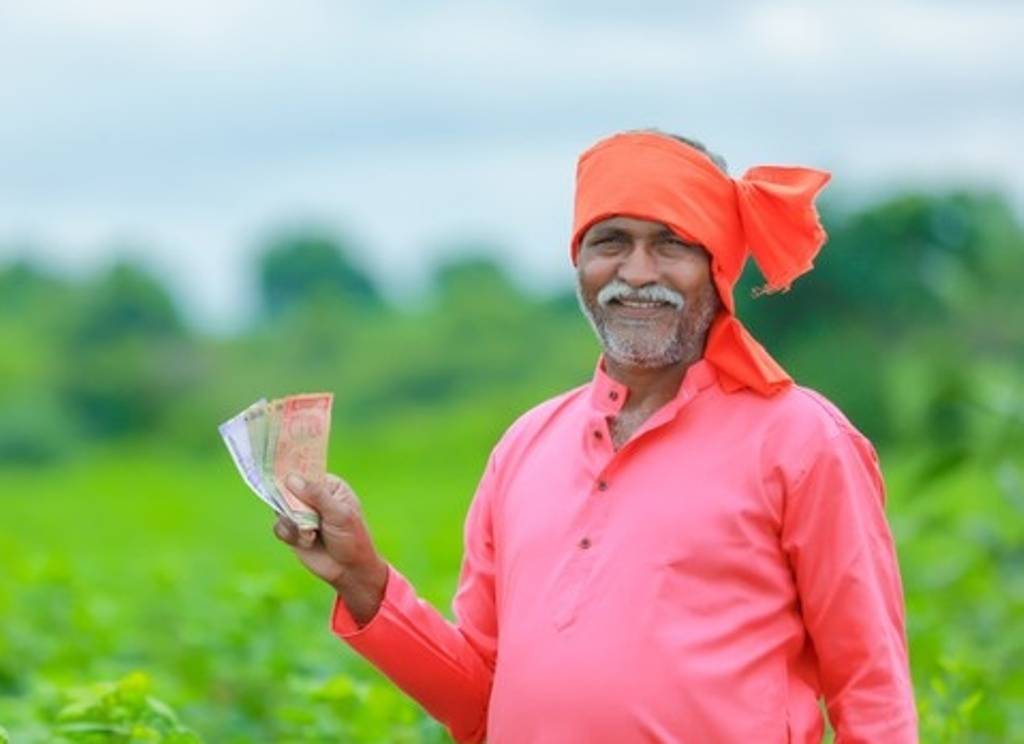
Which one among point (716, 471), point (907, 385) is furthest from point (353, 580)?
point (907, 385)

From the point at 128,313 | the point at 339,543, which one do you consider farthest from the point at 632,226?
the point at 128,313

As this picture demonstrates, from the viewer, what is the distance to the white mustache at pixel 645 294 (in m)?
4.74

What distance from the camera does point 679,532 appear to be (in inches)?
184

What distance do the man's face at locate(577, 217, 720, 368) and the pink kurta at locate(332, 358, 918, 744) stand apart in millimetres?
95

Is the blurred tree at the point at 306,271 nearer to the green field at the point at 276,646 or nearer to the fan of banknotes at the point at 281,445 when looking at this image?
the green field at the point at 276,646

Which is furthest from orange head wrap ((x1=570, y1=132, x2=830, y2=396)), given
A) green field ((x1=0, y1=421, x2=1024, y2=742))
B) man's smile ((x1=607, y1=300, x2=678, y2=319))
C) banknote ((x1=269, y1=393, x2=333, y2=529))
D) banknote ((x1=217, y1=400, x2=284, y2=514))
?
green field ((x1=0, y1=421, x2=1024, y2=742))

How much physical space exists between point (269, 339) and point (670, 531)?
162 feet

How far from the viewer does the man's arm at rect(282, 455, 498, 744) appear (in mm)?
4953

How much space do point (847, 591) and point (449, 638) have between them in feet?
2.53

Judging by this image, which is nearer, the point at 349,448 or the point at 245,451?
the point at 245,451

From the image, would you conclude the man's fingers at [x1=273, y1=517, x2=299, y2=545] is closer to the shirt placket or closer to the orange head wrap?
the shirt placket

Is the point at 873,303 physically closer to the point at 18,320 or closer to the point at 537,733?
the point at 18,320

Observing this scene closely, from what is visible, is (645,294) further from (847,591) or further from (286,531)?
(286,531)

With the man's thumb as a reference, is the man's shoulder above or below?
above
